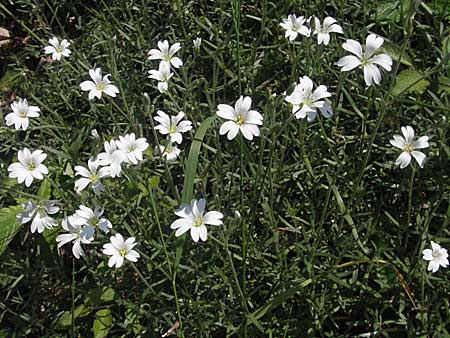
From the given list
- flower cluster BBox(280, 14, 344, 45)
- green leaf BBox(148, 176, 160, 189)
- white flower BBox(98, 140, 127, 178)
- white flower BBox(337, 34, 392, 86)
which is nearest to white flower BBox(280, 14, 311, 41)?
flower cluster BBox(280, 14, 344, 45)

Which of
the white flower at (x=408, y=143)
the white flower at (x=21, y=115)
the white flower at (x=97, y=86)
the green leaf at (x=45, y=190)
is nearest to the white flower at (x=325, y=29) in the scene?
the white flower at (x=408, y=143)

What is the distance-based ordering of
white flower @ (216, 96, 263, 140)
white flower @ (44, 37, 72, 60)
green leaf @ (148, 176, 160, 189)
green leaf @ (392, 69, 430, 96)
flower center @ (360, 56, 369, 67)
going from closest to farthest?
white flower @ (216, 96, 263, 140) → flower center @ (360, 56, 369, 67) → green leaf @ (148, 176, 160, 189) → green leaf @ (392, 69, 430, 96) → white flower @ (44, 37, 72, 60)

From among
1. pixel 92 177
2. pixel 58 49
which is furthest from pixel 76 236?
pixel 58 49

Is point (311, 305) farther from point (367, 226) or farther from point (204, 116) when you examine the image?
point (204, 116)

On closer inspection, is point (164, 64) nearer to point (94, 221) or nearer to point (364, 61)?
point (94, 221)

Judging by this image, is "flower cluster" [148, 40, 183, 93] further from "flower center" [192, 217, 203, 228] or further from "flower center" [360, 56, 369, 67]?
"flower center" [360, 56, 369, 67]

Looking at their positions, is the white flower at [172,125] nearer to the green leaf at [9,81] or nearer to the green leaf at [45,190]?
the green leaf at [45,190]

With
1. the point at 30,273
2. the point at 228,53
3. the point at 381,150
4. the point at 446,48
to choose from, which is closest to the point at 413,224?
the point at 381,150
